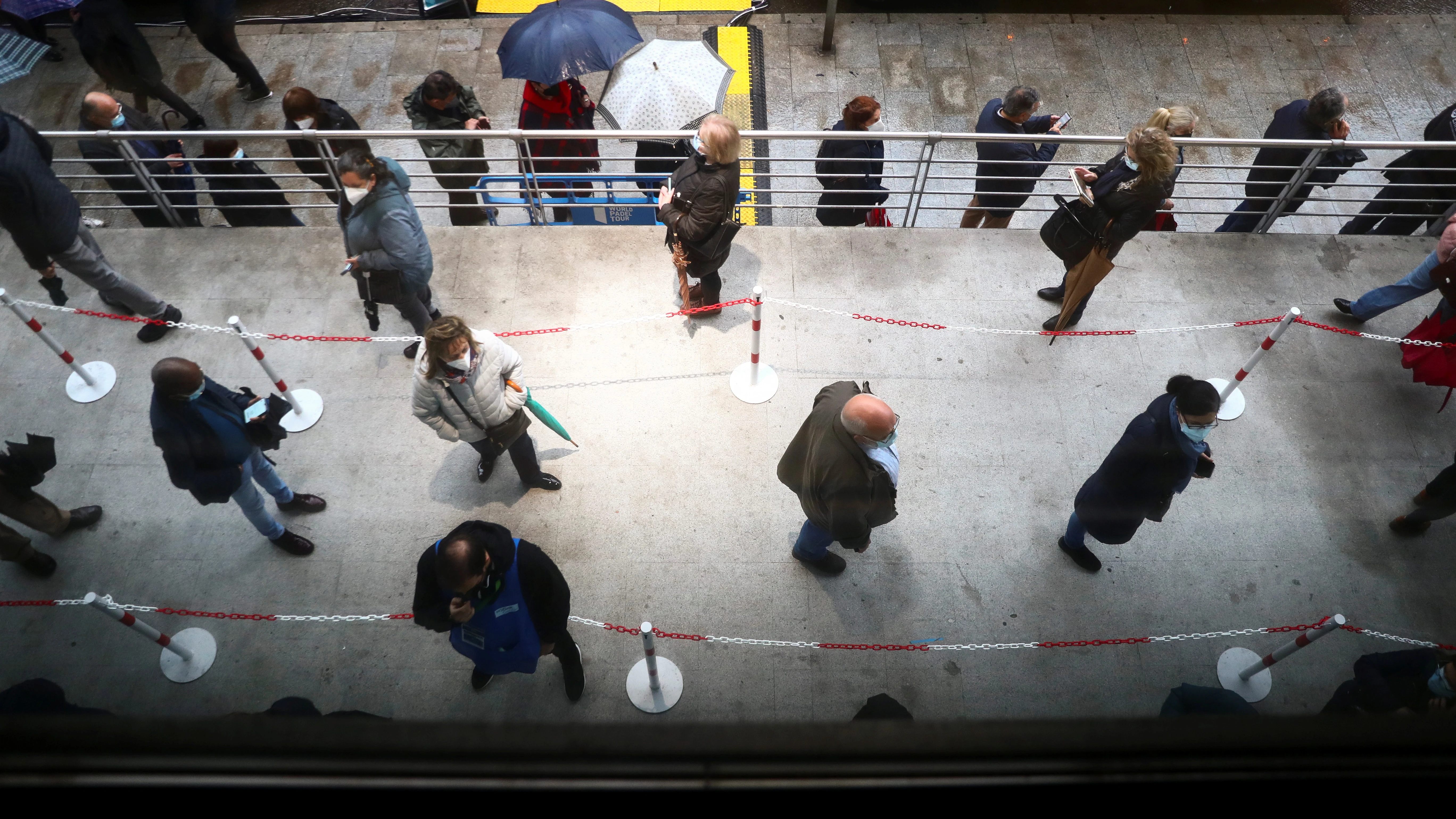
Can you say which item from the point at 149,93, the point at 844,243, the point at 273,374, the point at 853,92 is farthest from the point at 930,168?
the point at 149,93

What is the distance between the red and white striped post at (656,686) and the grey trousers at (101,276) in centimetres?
507

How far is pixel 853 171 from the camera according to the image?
7715mm

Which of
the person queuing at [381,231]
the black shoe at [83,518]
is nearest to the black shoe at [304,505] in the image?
the black shoe at [83,518]

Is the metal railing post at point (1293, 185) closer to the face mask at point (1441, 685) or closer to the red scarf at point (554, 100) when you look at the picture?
the face mask at point (1441, 685)

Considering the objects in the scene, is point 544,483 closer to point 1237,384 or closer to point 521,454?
point 521,454

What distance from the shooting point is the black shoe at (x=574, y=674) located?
190 inches

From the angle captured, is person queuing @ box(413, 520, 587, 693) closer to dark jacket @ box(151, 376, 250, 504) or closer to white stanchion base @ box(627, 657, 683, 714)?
white stanchion base @ box(627, 657, 683, 714)

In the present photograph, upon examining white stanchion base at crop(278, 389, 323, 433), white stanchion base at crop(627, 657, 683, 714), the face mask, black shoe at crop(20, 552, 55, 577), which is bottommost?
white stanchion base at crop(627, 657, 683, 714)

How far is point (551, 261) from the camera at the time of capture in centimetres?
745

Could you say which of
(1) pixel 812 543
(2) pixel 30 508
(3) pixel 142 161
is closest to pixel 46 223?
(3) pixel 142 161

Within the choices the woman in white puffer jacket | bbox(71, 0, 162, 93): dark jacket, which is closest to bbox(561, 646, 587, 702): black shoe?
the woman in white puffer jacket

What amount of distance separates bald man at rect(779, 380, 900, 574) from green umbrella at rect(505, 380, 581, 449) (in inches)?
65.5

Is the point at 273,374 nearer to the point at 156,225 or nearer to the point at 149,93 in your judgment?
the point at 156,225

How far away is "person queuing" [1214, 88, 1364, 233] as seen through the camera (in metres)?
7.10
